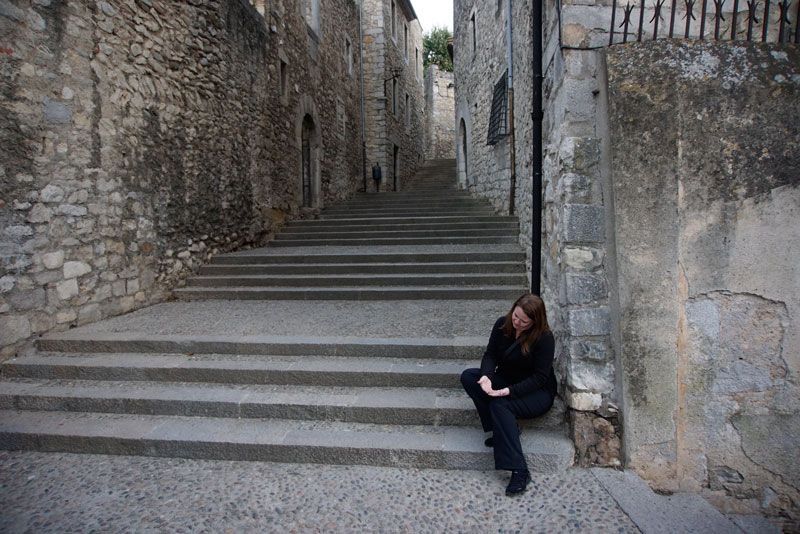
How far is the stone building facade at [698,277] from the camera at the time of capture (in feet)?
9.18

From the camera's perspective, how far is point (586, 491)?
2.64 metres

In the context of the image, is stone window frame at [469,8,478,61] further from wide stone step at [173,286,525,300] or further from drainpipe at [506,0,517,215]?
wide stone step at [173,286,525,300]

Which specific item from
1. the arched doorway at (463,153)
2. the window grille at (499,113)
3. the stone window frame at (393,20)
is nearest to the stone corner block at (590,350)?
the window grille at (499,113)

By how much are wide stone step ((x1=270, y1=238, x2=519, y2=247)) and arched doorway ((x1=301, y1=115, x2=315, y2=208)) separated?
2.51 meters

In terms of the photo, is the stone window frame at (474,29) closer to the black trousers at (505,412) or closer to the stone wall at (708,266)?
the stone wall at (708,266)

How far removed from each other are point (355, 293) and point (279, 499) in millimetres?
3620

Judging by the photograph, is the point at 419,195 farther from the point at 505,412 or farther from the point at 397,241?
the point at 505,412

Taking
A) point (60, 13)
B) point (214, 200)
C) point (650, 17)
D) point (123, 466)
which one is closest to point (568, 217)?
point (650, 17)

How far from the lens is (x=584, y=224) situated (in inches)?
118

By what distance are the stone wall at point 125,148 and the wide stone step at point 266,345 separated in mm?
422

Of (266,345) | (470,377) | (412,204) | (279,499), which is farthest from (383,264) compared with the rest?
(412,204)

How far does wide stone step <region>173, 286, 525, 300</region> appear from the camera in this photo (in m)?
5.87

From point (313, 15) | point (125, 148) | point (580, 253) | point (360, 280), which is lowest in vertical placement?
point (360, 280)

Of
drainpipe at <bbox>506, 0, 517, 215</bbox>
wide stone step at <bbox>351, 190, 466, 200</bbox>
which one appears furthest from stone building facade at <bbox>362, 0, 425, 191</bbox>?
drainpipe at <bbox>506, 0, 517, 215</bbox>
